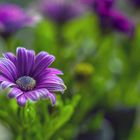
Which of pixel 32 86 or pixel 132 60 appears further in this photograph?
pixel 132 60

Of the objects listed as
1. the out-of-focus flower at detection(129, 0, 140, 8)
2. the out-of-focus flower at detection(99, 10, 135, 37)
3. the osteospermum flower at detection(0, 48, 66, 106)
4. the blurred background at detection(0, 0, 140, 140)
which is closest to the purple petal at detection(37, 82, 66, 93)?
the osteospermum flower at detection(0, 48, 66, 106)

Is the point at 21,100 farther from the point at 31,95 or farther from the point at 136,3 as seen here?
the point at 136,3

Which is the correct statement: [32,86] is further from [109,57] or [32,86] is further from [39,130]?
[109,57]

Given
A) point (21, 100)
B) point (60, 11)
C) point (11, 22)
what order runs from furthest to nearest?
1. point (60, 11)
2. point (11, 22)
3. point (21, 100)

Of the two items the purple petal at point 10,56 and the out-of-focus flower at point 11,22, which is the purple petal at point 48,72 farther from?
the out-of-focus flower at point 11,22

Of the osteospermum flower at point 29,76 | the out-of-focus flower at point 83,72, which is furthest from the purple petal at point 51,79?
the out-of-focus flower at point 83,72

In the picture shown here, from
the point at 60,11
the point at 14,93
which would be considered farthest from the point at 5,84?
the point at 60,11

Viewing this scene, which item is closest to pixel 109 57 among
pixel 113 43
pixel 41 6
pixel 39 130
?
pixel 113 43

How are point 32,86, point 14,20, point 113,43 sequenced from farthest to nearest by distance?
point 113,43, point 14,20, point 32,86

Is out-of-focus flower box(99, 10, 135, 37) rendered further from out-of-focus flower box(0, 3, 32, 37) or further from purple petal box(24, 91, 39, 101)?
purple petal box(24, 91, 39, 101)
